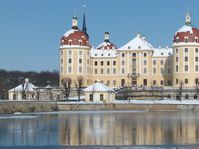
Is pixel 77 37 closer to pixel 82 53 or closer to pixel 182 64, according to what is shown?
pixel 82 53

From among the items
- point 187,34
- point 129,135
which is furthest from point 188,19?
point 129,135

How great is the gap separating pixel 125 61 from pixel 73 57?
922 centimetres

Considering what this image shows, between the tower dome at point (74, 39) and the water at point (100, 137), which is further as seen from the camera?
the tower dome at point (74, 39)

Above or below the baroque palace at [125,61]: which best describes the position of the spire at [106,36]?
above

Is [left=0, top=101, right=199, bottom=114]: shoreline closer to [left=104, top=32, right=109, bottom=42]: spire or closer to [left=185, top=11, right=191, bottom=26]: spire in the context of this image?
[left=185, top=11, right=191, bottom=26]: spire

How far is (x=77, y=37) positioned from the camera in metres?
85.4

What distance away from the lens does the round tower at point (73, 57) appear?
85.2m

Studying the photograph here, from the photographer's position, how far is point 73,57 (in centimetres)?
8556

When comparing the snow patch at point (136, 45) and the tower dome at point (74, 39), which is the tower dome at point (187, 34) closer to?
the snow patch at point (136, 45)

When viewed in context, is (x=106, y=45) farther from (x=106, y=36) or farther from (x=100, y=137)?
(x=100, y=137)

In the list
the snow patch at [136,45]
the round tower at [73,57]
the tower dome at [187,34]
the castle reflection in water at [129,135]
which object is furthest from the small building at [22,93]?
the castle reflection in water at [129,135]

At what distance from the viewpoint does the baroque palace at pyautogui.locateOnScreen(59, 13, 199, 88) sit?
272 ft

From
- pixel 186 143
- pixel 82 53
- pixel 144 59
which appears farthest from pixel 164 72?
pixel 186 143

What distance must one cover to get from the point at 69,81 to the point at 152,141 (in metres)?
57.9
